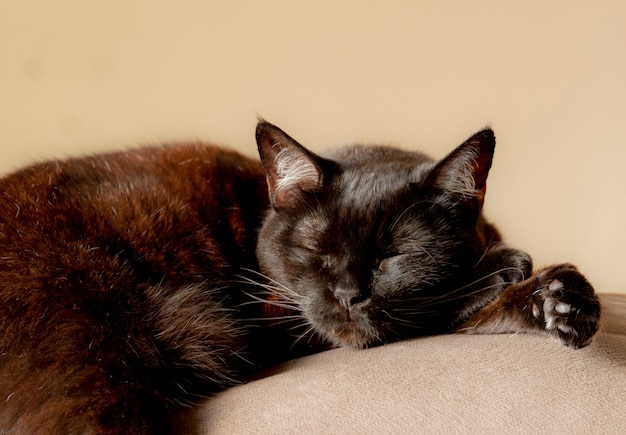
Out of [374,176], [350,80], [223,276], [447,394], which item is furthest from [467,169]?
[350,80]

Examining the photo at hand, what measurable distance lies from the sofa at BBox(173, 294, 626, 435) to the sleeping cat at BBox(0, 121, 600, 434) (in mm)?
55

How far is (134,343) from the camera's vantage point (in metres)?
1.07

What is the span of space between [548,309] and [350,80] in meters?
1.44

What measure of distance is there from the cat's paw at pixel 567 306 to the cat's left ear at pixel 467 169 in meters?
0.23

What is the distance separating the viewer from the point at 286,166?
1.25 meters

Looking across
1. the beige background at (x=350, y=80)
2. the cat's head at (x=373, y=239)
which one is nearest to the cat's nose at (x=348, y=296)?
the cat's head at (x=373, y=239)

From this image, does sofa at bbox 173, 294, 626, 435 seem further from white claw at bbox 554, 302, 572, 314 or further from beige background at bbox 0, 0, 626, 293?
beige background at bbox 0, 0, 626, 293

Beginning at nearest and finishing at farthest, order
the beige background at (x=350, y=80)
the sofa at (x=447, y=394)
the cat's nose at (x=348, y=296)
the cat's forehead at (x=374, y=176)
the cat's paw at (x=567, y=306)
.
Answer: the sofa at (x=447, y=394)
the cat's paw at (x=567, y=306)
the cat's nose at (x=348, y=296)
the cat's forehead at (x=374, y=176)
the beige background at (x=350, y=80)

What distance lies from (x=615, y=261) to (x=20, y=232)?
2.12 metres

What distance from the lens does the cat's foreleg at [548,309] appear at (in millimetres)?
926

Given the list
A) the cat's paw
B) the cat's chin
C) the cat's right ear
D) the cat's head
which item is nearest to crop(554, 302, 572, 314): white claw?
the cat's paw

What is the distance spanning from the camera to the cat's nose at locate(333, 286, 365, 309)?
3.60ft

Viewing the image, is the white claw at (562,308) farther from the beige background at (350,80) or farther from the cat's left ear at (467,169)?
the beige background at (350,80)

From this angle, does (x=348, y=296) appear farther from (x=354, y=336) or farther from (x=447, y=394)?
(x=447, y=394)
